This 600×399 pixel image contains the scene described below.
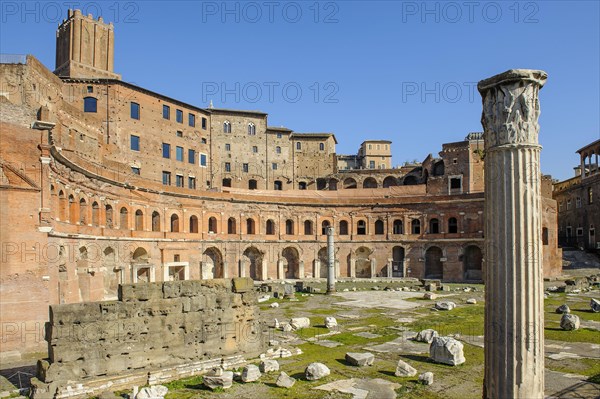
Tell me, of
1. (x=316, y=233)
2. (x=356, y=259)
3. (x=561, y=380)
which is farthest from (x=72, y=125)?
(x=561, y=380)

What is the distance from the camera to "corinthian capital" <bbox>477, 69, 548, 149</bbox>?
24.2 feet

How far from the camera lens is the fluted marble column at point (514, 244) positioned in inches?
282

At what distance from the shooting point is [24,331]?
18094mm

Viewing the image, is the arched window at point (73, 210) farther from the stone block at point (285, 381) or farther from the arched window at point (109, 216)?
the stone block at point (285, 381)

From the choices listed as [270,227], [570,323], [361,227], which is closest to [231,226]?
[270,227]

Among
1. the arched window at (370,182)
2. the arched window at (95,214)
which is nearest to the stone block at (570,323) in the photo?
the arched window at (95,214)

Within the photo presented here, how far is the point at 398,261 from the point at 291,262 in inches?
419

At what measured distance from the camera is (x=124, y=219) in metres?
35.1

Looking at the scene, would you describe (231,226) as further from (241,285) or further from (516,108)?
(516,108)

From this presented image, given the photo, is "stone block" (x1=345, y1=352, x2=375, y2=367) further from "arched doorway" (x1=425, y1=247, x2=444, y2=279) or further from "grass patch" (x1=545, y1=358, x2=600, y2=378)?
"arched doorway" (x1=425, y1=247, x2=444, y2=279)

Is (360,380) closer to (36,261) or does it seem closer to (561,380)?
(561,380)

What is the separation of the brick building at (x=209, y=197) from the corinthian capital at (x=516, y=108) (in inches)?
782

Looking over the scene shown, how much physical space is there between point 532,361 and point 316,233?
41928mm

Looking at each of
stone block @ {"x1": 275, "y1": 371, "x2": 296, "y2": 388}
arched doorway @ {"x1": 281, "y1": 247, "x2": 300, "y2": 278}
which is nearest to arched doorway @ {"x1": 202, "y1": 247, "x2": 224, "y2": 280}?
arched doorway @ {"x1": 281, "y1": 247, "x2": 300, "y2": 278}
